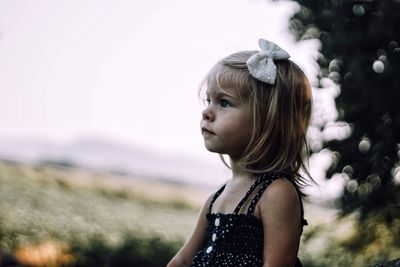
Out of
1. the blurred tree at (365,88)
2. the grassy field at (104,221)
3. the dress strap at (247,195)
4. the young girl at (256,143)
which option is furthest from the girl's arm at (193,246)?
the grassy field at (104,221)

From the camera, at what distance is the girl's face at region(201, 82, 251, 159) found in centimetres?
212

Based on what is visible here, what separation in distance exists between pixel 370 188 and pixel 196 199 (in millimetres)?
4332

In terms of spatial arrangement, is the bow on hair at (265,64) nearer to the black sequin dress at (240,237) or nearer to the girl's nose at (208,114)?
the girl's nose at (208,114)

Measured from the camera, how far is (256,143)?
213 centimetres

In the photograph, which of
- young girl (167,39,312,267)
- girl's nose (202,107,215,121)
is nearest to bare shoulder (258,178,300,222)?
young girl (167,39,312,267)

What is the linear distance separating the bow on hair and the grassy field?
246cm

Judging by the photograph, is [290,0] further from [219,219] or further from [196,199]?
[196,199]

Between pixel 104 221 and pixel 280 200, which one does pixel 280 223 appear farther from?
pixel 104 221

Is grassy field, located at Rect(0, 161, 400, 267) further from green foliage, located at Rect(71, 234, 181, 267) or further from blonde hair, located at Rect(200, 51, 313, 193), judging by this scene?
blonde hair, located at Rect(200, 51, 313, 193)

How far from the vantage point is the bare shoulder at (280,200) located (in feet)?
6.65

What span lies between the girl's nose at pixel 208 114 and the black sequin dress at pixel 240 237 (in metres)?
0.25

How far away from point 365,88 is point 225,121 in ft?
6.74

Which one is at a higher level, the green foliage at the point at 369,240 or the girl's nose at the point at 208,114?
the green foliage at the point at 369,240

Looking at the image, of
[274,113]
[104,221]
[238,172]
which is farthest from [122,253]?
[274,113]
